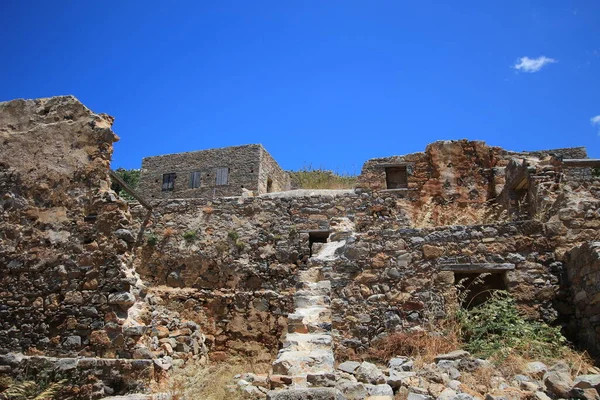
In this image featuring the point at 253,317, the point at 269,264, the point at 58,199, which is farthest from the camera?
the point at 269,264

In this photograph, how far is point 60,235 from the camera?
6602 mm

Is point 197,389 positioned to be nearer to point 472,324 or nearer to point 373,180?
point 472,324

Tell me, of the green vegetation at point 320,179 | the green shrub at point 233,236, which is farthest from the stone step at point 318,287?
the green vegetation at point 320,179

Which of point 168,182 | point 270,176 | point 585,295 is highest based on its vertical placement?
point 270,176

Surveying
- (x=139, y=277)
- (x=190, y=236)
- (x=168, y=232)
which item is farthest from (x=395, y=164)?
(x=139, y=277)

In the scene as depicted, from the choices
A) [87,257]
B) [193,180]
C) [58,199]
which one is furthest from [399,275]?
[193,180]

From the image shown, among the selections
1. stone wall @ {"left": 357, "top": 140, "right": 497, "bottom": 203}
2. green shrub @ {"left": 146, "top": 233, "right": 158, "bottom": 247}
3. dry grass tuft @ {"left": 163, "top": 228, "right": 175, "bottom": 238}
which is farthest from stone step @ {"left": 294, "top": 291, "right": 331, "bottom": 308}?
stone wall @ {"left": 357, "top": 140, "right": 497, "bottom": 203}

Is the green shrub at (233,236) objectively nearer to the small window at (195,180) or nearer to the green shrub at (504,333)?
the green shrub at (504,333)

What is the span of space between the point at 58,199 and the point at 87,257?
110cm

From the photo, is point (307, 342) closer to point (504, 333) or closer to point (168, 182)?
point (504, 333)

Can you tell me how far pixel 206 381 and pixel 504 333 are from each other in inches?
167

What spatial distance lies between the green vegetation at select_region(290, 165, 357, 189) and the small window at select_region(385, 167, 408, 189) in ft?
21.9

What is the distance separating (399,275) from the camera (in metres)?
6.49

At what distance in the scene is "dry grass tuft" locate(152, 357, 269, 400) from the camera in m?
5.17
